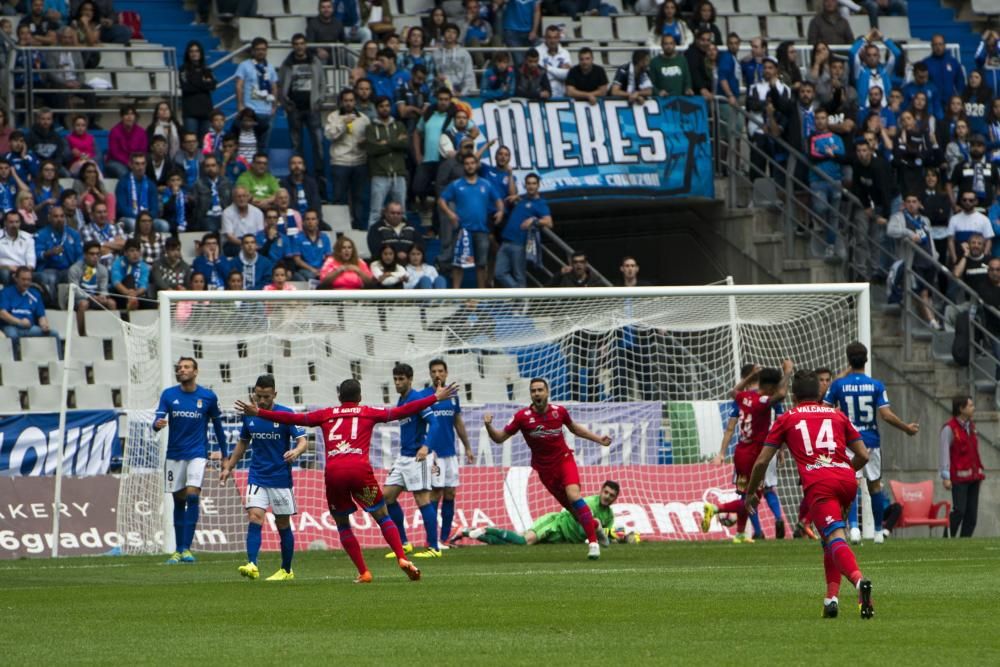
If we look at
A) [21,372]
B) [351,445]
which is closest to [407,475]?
[351,445]

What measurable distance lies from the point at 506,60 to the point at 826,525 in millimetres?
17864

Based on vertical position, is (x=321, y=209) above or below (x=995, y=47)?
below

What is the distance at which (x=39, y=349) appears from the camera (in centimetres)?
2311

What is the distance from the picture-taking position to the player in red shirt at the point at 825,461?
36.9 feet

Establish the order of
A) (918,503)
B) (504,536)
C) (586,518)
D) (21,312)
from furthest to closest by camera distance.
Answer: (918,503)
(21,312)
(504,536)
(586,518)

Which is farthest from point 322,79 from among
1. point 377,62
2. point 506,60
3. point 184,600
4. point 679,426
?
point 184,600

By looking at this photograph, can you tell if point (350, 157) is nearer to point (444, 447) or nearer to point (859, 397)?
point (444, 447)

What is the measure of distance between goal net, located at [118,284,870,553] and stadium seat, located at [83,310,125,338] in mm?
2152

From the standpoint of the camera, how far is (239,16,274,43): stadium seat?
29.3m

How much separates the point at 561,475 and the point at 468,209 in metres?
7.82

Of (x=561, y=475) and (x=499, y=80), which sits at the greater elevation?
(x=499, y=80)

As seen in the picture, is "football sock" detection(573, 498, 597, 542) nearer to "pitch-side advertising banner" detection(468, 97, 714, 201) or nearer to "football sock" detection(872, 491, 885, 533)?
A: "football sock" detection(872, 491, 885, 533)

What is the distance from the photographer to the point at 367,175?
26.9 meters

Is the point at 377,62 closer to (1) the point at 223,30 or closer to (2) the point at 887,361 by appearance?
(1) the point at 223,30
